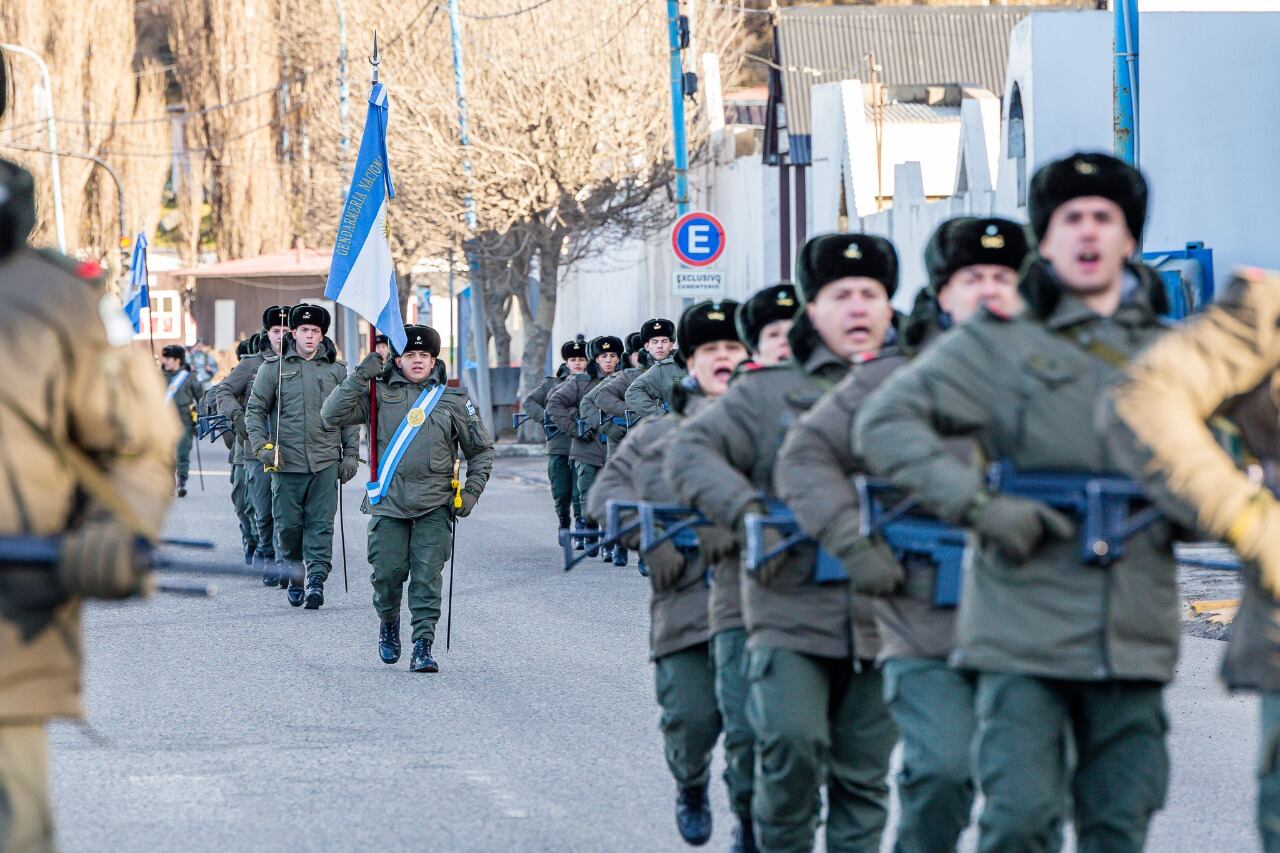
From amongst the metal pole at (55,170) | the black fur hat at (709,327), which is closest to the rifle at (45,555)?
the black fur hat at (709,327)

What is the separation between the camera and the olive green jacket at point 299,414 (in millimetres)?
14992

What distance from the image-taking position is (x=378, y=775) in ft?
28.0

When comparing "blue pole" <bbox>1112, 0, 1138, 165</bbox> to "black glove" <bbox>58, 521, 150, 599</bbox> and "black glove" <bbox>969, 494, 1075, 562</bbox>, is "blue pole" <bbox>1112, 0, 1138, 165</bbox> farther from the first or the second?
"black glove" <bbox>58, 521, 150, 599</bbox>

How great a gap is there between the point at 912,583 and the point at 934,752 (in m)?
0.42

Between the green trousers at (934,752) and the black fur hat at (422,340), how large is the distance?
6.74 metres

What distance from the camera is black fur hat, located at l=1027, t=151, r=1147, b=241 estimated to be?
4965 mm

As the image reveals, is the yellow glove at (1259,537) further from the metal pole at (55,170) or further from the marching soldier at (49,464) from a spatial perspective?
the metal pole at (55,170)

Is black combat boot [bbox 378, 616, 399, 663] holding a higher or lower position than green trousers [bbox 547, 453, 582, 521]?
lower

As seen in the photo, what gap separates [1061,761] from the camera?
489 cm

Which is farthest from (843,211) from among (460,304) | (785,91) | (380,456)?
(380,456)

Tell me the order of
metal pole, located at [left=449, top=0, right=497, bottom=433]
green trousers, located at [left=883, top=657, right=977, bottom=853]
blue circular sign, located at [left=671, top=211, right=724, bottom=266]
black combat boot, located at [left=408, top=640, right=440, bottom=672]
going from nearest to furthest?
green trousers, located at [left=883, top=657, right=977, bottom=853]
black combat boot, located at [left=408, top=640, right=440, bottom=672]
blue circular sign, located at [left=671, top=211, right=724, bottom=266]
metal pole, located at [left=449, top=0, right=497, bottom=433]

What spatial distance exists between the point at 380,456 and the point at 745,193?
28.1 metres

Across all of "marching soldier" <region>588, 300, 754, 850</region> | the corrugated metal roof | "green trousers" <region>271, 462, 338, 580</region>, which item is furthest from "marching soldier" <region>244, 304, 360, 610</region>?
the corrugated metal roof

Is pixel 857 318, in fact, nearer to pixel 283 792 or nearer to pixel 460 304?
pixel 283 792
